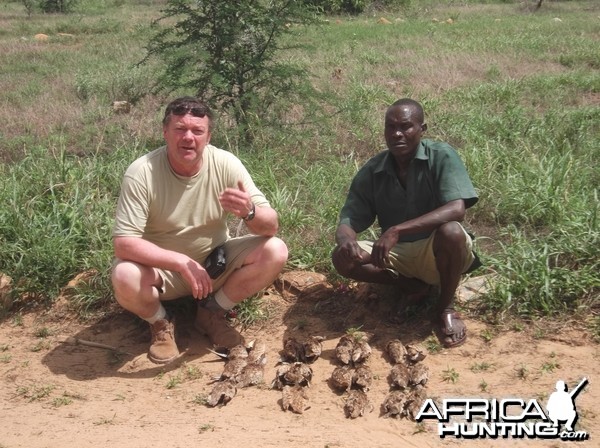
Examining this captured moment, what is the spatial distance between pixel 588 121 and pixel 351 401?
5.20 metres

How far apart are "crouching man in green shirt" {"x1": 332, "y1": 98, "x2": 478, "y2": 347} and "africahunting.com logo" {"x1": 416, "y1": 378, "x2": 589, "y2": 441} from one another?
687 millimetres

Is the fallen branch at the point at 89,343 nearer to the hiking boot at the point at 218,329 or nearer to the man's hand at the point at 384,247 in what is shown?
the hiking boot at the point at 218,329

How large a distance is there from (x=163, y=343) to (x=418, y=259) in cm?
174

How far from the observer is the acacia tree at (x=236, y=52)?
7605 millimetres

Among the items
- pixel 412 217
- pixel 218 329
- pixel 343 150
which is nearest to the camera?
pixel 412 217

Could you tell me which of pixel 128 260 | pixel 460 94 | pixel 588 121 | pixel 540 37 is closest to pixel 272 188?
pixel 128 260

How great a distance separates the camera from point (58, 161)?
640 centimetres

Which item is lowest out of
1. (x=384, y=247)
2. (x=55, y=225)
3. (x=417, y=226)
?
(x=55, y=225)

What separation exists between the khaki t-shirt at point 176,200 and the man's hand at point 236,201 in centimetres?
21

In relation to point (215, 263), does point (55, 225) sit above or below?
below

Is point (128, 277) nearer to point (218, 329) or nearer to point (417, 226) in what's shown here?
point (218, 329)

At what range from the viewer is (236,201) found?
13.7 feet

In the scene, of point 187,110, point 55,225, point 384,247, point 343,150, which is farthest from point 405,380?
point 343,150

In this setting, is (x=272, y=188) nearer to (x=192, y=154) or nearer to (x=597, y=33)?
(x=192, y=154)
